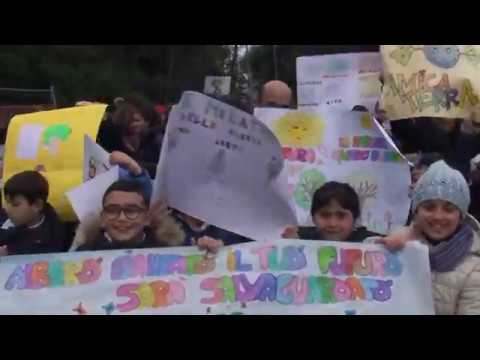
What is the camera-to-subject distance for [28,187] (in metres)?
3.46

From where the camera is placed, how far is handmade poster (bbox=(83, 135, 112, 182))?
3455 millimetres

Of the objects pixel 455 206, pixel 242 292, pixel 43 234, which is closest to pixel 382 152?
pixel 455 206

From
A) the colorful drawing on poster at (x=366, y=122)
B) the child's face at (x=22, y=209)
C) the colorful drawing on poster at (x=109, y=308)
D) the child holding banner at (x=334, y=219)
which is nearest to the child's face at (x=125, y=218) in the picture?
the colorful drawing on poster at (x=109, y=308)

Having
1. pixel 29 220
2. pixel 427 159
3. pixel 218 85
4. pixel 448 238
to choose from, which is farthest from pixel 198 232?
pixel 218 85

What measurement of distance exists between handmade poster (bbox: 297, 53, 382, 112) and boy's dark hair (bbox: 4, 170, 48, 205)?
201 cm

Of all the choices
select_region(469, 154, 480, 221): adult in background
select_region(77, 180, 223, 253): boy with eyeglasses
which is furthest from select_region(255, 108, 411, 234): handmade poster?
select_region(77, 180, 223, 253): boy with eyeglasses

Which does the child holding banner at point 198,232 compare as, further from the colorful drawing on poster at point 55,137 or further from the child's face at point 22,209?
the colorful drawing on poster at point 55,137

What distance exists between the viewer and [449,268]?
2.99 m

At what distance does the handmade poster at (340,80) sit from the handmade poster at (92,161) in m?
1.83

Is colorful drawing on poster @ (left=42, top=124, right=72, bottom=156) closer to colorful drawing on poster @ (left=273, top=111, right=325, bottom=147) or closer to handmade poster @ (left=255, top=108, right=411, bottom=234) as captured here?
handmade poster @ (left=255, top=108, right=411, bottom=234)

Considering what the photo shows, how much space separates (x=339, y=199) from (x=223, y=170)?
0.45 metres

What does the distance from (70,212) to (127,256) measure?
20.1 inches

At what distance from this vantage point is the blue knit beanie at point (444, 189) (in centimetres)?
309

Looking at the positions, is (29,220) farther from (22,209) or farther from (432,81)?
(432,81)
